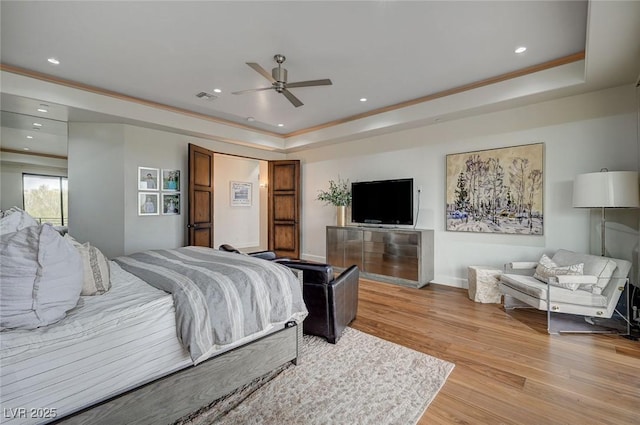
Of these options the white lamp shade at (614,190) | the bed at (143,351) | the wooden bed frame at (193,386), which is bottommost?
the wooden bed frame at (193,386)

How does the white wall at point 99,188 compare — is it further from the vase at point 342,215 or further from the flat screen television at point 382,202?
the flat screen television at point 382,202

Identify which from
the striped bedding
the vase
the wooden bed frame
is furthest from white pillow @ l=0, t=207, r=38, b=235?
the vase

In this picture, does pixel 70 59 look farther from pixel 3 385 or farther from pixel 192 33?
pixel 3 385

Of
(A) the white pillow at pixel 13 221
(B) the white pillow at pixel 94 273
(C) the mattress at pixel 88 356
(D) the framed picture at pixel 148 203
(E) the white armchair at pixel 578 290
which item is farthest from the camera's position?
(D) the framed picture at pixel 148 203

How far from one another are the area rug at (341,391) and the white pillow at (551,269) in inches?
70.2

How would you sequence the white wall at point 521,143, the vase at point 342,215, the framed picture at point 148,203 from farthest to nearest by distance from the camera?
the vase at point 342,215 < the framed picture at point 148,203 < the white wall at point 521,143

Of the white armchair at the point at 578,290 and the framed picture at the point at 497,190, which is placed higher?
the framed picture at the point at 497,190

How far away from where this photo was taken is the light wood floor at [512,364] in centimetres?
172

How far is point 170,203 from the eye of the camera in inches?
193

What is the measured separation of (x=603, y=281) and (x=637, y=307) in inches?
17.5

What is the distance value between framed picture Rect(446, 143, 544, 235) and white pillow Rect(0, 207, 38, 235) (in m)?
4.59

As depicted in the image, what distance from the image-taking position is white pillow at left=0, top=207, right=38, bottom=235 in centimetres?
146

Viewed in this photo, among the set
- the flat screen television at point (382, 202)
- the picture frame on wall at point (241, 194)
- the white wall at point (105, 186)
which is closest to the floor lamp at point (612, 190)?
the flat screen television at point (382, 202)

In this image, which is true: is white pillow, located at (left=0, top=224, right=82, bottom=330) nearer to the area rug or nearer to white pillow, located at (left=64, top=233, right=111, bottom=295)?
white pillow, located at (left=64, top=233, right=111, bottom=295)
